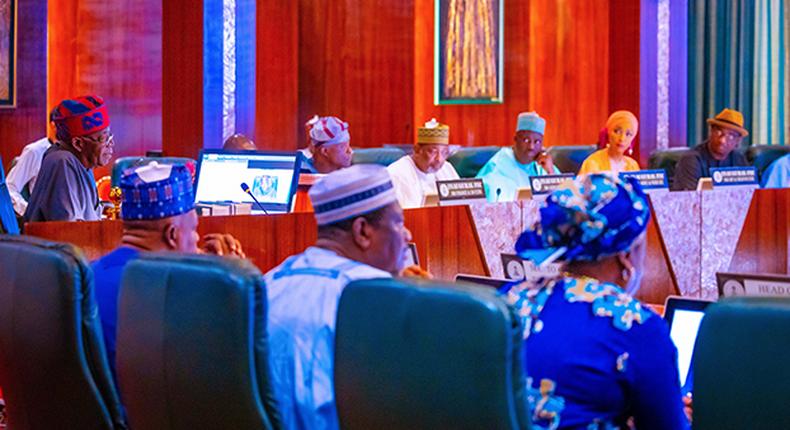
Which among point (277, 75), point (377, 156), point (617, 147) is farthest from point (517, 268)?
point (277, 75)

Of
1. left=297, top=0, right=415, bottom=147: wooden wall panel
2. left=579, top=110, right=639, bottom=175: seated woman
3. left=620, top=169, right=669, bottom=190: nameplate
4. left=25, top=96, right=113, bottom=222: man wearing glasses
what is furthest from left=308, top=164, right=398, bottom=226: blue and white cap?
left=297, top=0, right=415, bottom=147: wooden wall panel

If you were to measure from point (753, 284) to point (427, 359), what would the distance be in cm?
171

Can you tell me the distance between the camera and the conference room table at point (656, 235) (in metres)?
4.23

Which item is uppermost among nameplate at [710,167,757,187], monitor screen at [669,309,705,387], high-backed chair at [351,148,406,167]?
high-backed chair at [351,148,406,167]

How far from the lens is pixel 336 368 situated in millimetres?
1934

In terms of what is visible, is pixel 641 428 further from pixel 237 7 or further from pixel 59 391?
pixel 237 7

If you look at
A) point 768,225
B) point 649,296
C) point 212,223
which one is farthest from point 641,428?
point 768,225

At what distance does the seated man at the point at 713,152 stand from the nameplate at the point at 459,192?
9.05 feet

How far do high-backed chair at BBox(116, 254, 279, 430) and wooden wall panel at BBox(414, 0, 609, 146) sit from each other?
8.41 metres

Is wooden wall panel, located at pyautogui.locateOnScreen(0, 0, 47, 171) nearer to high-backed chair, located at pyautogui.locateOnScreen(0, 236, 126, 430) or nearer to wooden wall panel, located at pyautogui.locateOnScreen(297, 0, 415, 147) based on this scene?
wooden wall panel, located at pyautogui.locateOnScreen(297, 0, 415, 147)

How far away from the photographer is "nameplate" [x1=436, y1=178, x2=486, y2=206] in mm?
5137

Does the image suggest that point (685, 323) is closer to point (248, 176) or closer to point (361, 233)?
point (361, 233)

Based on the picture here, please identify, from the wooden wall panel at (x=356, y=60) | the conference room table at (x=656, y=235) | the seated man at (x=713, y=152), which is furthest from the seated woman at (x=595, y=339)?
the wooden wall panel at (x=356, y=60)

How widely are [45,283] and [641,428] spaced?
1.19 metres
